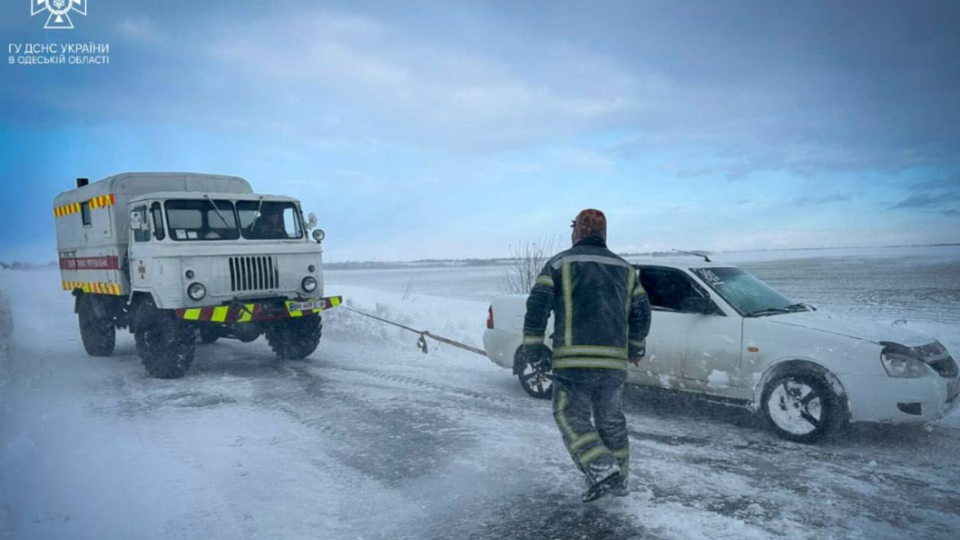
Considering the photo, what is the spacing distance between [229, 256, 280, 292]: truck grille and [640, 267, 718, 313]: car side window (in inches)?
211

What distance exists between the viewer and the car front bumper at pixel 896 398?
488cm

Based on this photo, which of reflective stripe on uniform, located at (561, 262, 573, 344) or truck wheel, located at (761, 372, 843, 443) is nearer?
reflective stripe on uniform, located at (561, 262, 573, 344)

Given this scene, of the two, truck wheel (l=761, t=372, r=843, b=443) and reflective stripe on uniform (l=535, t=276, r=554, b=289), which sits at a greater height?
reflective stripe on uniform (l=535, t=276, r=554, b=289)

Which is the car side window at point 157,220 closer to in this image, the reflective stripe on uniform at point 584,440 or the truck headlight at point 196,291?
the truck headlight at point 196,291

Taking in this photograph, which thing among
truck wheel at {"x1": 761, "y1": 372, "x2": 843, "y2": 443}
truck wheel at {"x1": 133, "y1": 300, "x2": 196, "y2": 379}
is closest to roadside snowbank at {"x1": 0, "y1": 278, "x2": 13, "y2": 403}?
truck wheel at {"x1": 133, "y1": 300, "x2": 196, "y2": 379}

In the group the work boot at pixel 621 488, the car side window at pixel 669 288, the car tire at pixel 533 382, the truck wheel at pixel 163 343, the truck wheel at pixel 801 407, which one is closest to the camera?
the work boot at pixel 621 488

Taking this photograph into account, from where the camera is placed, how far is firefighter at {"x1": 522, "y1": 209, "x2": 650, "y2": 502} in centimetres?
392

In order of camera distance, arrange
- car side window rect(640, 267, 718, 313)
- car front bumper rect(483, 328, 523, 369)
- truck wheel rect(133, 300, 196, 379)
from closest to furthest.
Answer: car side window rect(640, 267, 718, 313)
car front bumper rect(483, 328, 523, 369)
truck wheel rect(133, 300, 196, 379)

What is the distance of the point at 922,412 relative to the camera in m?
4.88

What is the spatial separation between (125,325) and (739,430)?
31.5ft

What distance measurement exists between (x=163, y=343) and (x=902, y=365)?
8.53 metres

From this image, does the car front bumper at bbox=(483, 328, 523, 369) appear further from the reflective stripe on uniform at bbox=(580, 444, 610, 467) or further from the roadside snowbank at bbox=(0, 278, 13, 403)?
the roadside snowbank at bbox=(0, 278, 13, 403)

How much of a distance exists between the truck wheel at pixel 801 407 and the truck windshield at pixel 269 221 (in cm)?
706

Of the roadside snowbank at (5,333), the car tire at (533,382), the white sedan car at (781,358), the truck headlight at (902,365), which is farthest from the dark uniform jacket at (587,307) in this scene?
the roadside snowbank at (5,333)
